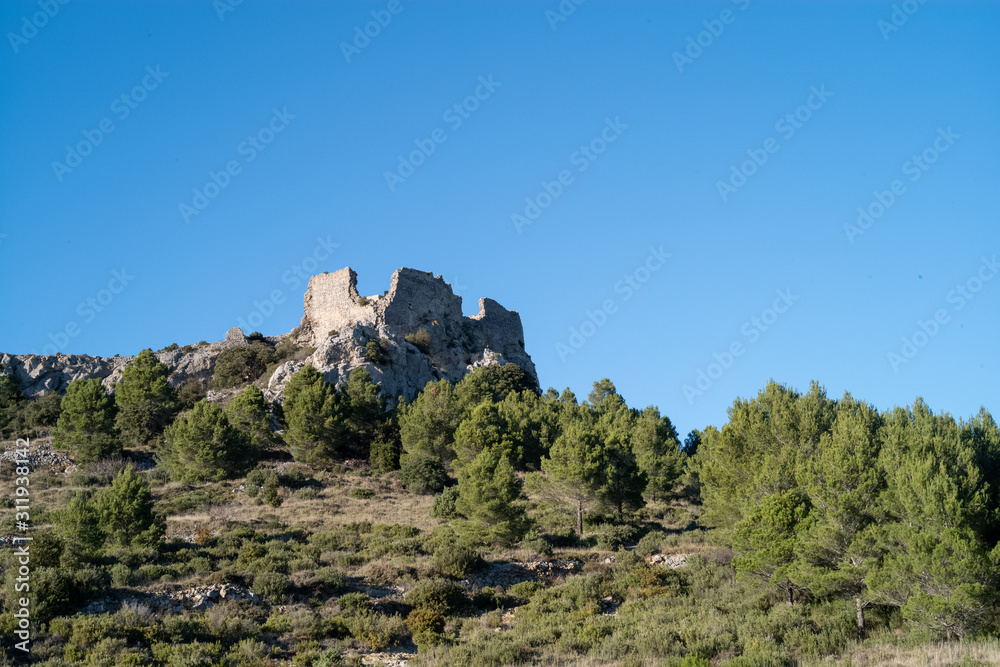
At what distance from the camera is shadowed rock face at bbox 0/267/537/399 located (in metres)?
66.4

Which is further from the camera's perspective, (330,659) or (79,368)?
(79,368)

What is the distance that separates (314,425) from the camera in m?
50.2

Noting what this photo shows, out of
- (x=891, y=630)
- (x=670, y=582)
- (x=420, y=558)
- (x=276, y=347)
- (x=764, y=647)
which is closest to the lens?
(x=764, y=647)

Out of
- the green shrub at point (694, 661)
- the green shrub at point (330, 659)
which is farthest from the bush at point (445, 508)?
the green shrub at point (694, 661)

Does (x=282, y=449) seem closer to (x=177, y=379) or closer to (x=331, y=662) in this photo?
(x=177, y=379)

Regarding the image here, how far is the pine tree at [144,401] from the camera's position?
179 ft

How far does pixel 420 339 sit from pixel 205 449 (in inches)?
1287

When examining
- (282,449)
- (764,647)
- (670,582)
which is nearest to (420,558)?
(670,582)

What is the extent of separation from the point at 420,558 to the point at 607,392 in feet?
134

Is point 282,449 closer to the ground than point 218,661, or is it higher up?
higher up

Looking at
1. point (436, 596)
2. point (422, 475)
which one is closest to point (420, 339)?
point (422, 475)

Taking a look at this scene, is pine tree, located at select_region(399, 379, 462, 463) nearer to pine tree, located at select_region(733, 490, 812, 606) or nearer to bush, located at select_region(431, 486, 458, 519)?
bush, located at select_region(431, 486, 458, 519)

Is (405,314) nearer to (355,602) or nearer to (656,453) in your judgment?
(656,453)

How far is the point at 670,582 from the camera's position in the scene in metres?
26.4
